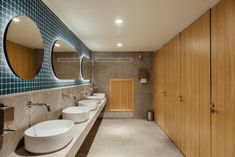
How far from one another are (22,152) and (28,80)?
702mm

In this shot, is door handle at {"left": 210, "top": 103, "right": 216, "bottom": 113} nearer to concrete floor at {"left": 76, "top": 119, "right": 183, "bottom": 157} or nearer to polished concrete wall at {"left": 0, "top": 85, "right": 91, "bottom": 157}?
concrete floor at {"left": 76, "top": 119, "right": 183, "bottom": 157}

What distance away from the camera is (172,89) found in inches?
151

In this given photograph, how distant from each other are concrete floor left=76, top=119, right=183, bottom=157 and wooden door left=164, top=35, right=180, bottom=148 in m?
0.28

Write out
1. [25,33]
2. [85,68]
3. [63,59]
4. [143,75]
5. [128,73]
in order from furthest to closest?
[128,73]
[143,75]
[85,68]
[63,59]
[25,33]

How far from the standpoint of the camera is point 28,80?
1769mm

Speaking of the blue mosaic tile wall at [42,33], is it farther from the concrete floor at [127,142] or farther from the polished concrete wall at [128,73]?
the polished concrete wall at [128,73]

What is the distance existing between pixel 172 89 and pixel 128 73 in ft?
7.30

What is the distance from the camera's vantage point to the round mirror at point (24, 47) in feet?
4.97

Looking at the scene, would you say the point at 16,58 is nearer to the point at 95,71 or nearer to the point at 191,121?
the point at 191,121

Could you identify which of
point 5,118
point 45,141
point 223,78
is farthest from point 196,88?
point 5,118

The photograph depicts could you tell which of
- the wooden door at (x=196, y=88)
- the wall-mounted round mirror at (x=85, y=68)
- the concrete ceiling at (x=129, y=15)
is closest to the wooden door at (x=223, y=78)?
the wooden door at (x=196, y=88)

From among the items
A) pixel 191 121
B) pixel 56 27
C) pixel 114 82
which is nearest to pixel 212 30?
pixel 191 121

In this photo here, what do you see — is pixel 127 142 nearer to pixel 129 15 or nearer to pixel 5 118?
pixel 129 15

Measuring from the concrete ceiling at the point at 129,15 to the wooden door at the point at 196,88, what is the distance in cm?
24
